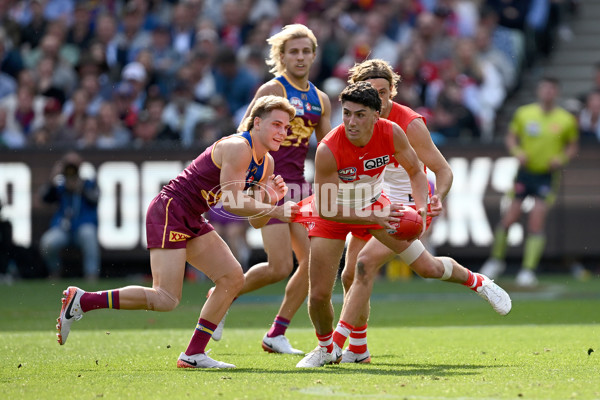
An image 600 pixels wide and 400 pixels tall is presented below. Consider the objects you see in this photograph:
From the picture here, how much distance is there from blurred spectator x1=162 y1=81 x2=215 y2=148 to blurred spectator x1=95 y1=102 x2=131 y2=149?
2.44 feet

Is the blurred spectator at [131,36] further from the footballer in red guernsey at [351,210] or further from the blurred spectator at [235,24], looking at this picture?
the footballer in red guernsey at [351,210]

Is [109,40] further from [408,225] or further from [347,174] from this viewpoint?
[408,225]

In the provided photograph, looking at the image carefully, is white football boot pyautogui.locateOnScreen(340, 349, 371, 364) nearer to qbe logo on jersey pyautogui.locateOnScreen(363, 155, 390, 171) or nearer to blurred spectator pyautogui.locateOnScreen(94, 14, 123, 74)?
qbe logo on jersey pyautogui.locateOnScreen(363, 155, 390, 171)

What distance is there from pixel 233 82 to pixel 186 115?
1032mm

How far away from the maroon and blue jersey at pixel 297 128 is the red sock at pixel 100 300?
220 centimetres

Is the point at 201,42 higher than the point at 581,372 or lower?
higher

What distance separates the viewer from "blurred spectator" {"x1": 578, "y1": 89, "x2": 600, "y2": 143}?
1764 centimetres

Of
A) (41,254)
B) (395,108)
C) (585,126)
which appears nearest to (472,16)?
(585,126)

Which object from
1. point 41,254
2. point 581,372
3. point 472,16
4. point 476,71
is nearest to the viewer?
point 581,372

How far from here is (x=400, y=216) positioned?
7.70 metres

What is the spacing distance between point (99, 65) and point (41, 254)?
3.88m

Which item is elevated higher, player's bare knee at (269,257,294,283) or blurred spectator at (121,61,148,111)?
blurred spectator at (121,61,148,111)

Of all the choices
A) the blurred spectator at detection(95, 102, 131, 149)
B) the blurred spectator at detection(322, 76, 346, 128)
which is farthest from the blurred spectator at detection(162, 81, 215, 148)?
the blurred spectator at detection(322, 76, 346, 128)

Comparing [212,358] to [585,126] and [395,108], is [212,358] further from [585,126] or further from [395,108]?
[585,126]
